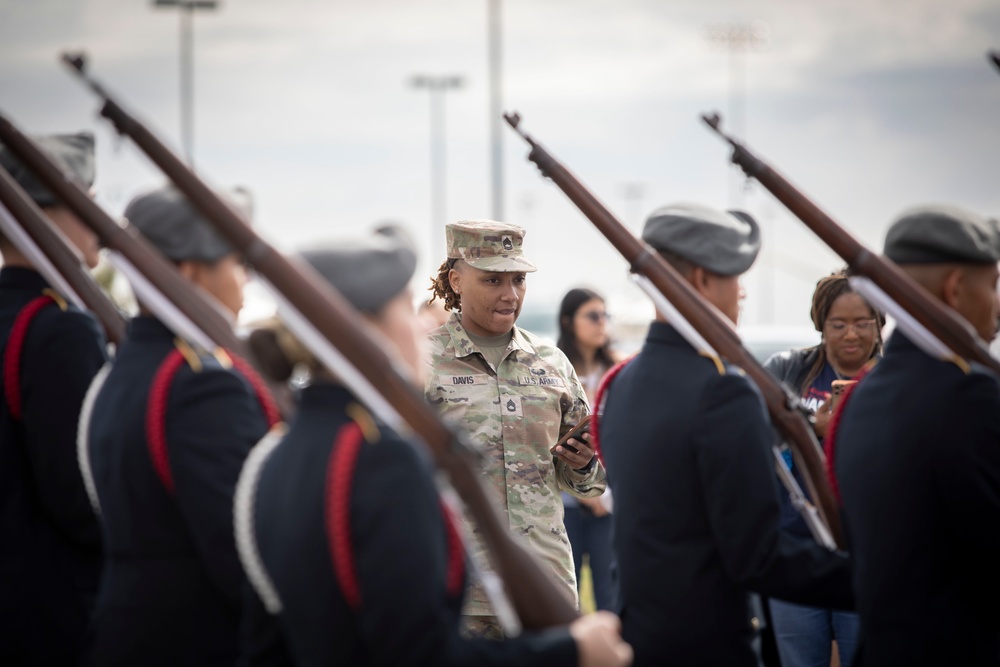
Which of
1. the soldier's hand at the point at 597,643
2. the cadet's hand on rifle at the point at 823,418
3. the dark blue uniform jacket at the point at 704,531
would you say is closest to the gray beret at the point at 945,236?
the dark blue uniform jacket at the point at 704,531

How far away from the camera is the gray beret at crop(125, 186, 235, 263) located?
3.03 m

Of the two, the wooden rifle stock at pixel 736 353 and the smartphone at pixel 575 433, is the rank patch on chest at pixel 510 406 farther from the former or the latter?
the wooden rifle stock at pixel 736 353

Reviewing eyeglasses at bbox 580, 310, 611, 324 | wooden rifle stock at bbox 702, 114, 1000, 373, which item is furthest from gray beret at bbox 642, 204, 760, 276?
eyeglasses at bbox 580, 310, 611, 324

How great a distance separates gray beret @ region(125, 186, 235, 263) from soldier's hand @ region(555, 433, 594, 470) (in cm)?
186

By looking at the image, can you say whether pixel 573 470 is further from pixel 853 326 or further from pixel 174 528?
pixel 174 528

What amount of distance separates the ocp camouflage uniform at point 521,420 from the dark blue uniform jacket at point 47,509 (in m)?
1.58

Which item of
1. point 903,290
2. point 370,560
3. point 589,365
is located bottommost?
point 589,365

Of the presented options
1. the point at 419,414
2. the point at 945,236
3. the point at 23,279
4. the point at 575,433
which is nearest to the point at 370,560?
the point at 419,414

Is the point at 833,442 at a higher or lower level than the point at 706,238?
lower

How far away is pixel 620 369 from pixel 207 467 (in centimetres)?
143

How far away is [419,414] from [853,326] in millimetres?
3402

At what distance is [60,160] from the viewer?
397 cm

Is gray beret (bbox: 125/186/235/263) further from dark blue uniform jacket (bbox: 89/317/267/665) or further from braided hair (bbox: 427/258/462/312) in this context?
braided hair (bbox: 427/258/462/312)

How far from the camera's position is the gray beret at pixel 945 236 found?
9.83 ft
